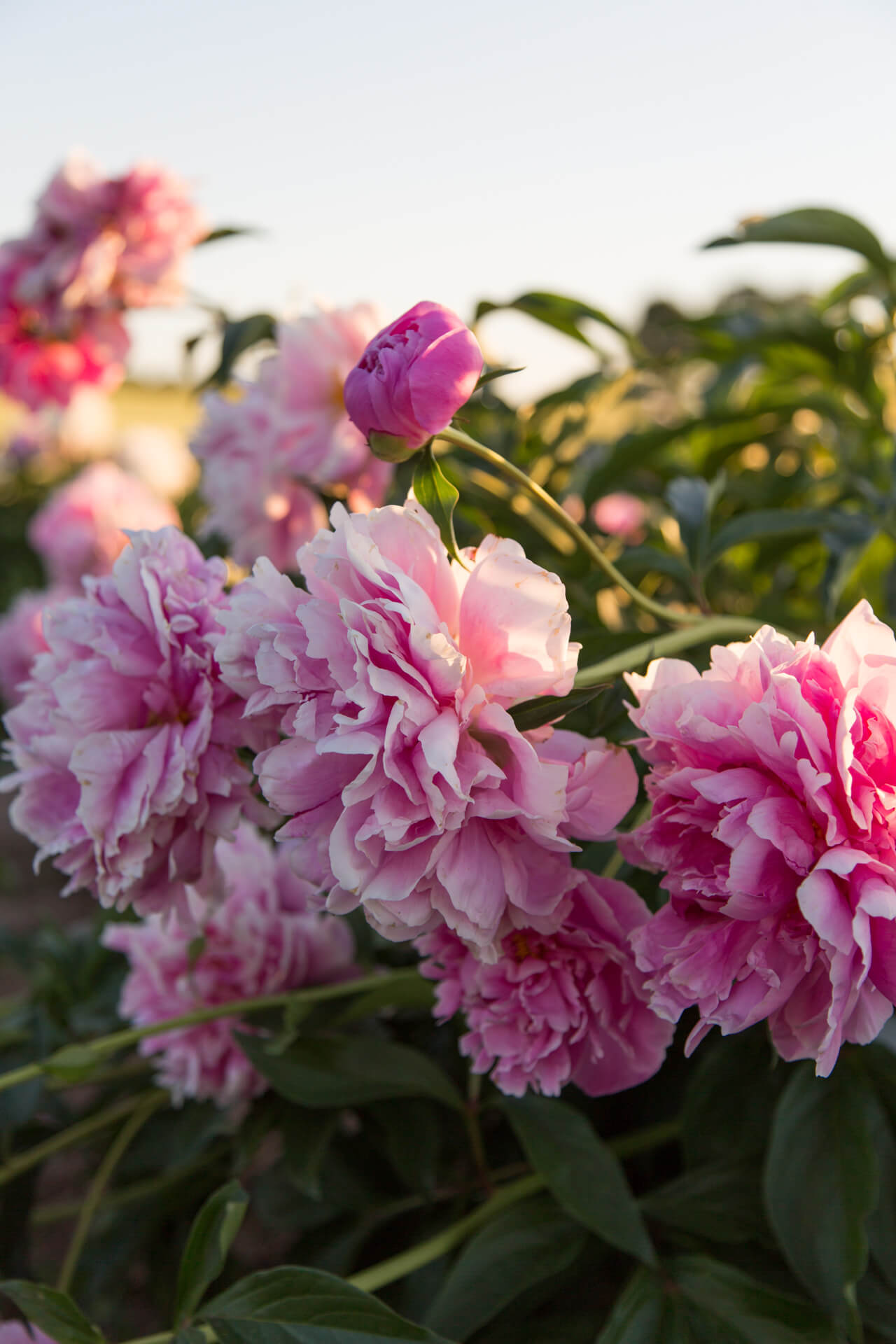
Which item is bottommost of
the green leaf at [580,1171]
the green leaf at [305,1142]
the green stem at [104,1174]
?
the green stem at [104,1174]

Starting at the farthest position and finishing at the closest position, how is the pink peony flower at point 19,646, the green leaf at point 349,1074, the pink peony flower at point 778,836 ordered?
the pink peony flower at point 19,646 < the green leaf at point 349,1074 < the pink peony flower at point 778,836

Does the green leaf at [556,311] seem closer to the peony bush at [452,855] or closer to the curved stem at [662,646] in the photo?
the peony bush at [452,855]

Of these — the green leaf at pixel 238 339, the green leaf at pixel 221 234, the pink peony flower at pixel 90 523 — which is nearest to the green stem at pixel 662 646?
the green leaf at pixel 238 339

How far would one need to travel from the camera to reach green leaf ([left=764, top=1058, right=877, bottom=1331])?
384 mm

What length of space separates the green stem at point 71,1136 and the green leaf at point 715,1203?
0.34 m

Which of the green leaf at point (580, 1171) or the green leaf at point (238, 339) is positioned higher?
the green leaf at point (238, 339)

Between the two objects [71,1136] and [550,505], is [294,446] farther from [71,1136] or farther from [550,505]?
[71,1136]

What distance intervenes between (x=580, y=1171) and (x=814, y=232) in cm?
54

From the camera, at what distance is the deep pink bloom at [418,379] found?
30cm

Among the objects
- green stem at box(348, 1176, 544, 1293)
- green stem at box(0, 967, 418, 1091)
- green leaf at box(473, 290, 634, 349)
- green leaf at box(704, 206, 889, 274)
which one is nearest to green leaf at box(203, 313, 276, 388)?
green leaf at box(473, 290, 634, 349)

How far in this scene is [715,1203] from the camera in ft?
1.53

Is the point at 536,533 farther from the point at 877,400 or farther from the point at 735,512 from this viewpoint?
the point at 877,400

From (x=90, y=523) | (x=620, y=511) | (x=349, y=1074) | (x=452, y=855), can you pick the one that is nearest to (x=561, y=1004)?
(x=452, y=855)

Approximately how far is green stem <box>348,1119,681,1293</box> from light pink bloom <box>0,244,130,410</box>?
72cm
